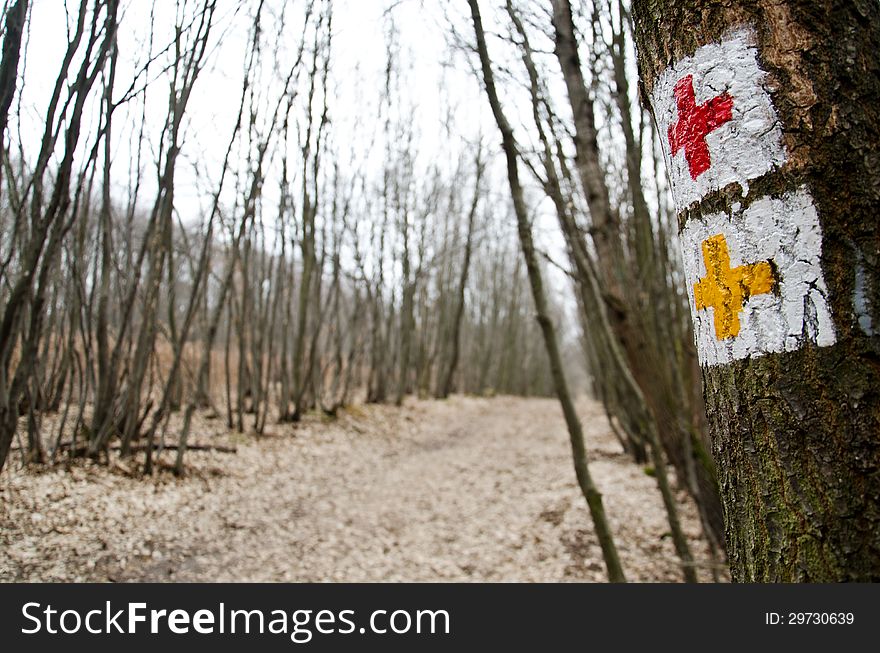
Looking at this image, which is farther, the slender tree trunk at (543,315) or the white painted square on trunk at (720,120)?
the slender tree trunk at (543,315)

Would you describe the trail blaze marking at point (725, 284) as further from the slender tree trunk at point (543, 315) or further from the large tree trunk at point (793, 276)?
the slender tree trunk at point (543, 315)

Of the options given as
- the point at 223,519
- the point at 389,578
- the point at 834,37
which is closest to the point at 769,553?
the point at 834,37

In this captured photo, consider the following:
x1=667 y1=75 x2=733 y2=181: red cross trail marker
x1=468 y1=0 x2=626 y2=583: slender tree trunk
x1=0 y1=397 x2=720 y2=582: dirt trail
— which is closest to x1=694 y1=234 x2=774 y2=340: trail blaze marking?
x1=667 y1=75 x2=733 y2=181: red cross trail marker

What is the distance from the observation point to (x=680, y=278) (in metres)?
6.71

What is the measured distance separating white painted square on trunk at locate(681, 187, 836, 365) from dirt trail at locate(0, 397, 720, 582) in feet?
13.0

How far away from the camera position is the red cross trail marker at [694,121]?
872 millimetres

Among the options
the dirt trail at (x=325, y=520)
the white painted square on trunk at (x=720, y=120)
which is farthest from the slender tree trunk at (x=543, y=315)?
the white painted square on trunk at (x=720, y=120)

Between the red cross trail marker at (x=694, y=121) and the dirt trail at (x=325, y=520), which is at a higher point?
the red cross trail marker at (x=694, y=121)

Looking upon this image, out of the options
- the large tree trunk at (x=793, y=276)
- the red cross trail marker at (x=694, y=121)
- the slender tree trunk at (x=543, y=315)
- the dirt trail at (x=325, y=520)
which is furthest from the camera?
the dirt trail at (x=325, y=520)

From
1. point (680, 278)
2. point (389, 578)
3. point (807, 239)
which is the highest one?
point (680, 278)

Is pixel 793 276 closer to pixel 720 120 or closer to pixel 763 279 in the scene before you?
pixel 763 279

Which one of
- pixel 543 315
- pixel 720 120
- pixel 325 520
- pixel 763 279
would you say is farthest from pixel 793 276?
pixel 325 520

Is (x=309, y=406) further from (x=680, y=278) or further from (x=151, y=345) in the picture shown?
(x=680, y=278)
